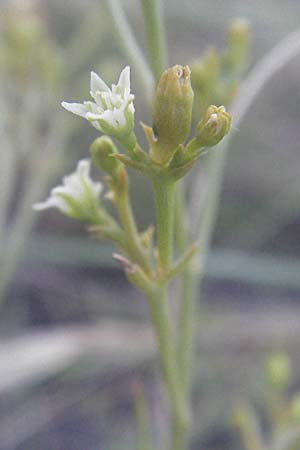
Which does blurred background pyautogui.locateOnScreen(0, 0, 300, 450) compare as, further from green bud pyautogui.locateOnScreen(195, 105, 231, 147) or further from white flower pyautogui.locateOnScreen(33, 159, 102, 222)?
green bud pyautogui.locateOnScreen(195, 105, 231, 147)

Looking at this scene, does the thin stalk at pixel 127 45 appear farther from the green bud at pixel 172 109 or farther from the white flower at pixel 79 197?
the green bud at pixel 172 109

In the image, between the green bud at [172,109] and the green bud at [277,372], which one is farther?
the green bud at [277,372]

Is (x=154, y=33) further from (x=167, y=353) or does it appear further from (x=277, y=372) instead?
(x=277, y=372)

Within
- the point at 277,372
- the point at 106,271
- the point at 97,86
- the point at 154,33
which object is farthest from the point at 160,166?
the point at 106,271

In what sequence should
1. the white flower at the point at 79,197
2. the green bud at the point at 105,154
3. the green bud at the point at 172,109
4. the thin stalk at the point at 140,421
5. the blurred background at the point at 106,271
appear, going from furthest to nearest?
the blurred background at the point at 106,271 → the thin stalk at the point at 140,421 → the white flower at the point at 79,197 → the green bud at the point at 105,154 → the green bud at the point at 172,109

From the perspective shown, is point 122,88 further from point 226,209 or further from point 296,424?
point 226,209

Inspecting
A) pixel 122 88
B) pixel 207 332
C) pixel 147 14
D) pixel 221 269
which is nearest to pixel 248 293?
pixel 207 332

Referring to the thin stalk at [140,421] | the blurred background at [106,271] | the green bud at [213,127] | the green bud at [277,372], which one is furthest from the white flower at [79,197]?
the blurred background at [106,271]
